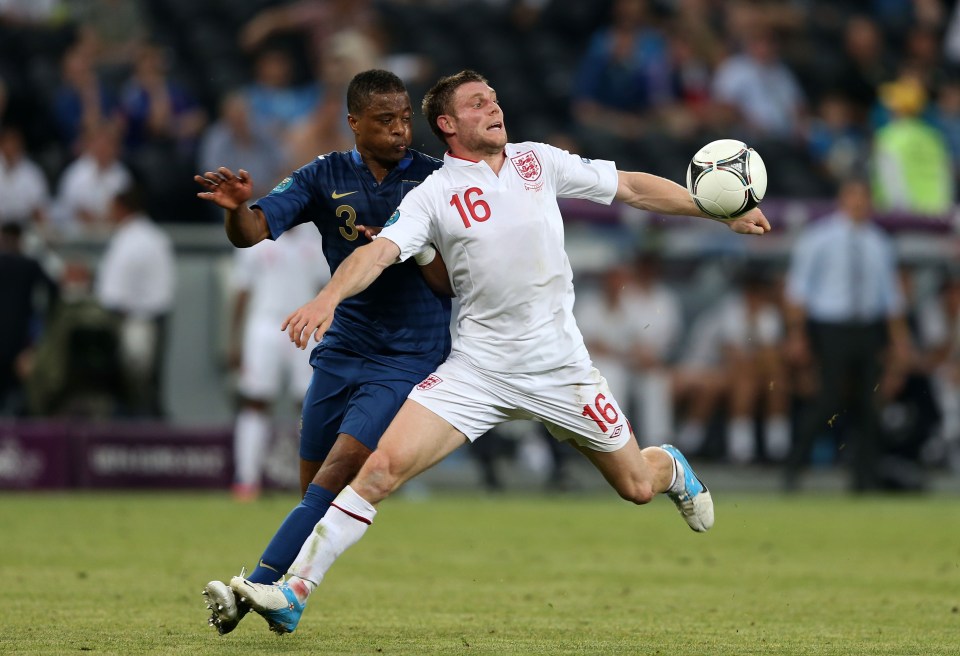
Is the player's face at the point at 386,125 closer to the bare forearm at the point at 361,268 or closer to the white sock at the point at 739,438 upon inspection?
the bare forearm at the point at 361,268

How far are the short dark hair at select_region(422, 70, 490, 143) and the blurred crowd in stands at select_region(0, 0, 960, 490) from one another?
23.1 ft

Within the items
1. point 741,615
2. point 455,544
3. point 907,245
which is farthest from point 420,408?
point 907,245

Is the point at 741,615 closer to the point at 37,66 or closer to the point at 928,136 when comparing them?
the point at 928,136

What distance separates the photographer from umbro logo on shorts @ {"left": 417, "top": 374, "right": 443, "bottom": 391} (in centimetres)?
738

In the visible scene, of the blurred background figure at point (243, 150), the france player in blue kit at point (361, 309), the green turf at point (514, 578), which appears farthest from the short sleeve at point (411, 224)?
the blurred background figure at point (243, 150)

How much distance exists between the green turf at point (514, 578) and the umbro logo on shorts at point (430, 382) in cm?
112

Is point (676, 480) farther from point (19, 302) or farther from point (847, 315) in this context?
point (19, 302)

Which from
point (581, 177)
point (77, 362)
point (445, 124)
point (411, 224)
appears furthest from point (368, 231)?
point (77, 362)

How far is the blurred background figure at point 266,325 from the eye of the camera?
15.2m

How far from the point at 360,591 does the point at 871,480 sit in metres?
8.91

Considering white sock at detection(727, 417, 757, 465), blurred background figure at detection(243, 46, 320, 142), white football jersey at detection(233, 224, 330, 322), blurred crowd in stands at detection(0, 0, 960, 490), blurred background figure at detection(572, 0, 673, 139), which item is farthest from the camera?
blurred background figure at detection(572, 0, 673, 139)

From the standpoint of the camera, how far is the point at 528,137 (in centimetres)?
1889

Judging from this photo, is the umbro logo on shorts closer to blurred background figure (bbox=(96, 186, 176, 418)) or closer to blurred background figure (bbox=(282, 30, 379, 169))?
blurred background figure (bbox=(282, 30, 379, 169))

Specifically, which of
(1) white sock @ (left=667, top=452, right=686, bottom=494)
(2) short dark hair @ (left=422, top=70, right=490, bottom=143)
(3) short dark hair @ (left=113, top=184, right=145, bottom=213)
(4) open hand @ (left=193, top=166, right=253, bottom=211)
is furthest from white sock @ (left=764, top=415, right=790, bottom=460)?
(4) open hand @ (left=193, top=166, right=253, bottom=211)
